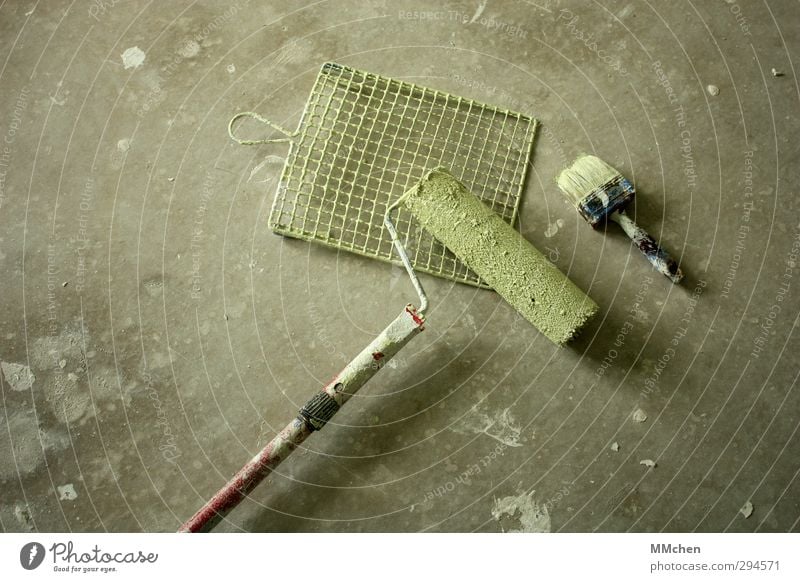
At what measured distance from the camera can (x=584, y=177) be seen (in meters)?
1.83

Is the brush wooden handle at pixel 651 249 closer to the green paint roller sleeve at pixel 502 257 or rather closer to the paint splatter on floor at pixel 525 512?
the green paint roller sleeve at pixel 502 257

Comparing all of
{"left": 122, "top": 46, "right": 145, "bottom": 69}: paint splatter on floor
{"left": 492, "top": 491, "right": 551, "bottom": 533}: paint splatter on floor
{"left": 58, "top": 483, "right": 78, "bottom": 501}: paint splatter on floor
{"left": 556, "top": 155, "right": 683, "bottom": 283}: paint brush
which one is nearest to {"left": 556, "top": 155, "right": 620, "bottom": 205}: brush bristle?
{"left": 556, "top": 155, "right": 683, "bottom": 283}: paint brush

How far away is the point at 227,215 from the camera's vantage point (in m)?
1.93

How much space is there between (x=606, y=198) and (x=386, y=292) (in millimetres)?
727

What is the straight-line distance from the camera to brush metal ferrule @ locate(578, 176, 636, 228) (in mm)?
1788

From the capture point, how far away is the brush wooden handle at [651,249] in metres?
1.81

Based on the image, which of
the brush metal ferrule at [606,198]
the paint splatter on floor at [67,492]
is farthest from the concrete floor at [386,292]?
the brush metal ferrule at [606,198]

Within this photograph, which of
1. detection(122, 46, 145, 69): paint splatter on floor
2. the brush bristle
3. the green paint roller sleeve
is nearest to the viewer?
the green paint roller sleeve

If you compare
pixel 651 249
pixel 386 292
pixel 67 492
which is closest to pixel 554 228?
pixel 651 249

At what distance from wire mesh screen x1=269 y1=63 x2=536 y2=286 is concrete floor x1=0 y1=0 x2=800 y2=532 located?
0.25 ft

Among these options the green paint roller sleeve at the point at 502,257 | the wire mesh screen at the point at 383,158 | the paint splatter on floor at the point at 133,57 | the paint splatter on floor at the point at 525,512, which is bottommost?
the paint splatter on floor at the point at 525,512

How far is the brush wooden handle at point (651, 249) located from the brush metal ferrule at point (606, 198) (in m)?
0.06

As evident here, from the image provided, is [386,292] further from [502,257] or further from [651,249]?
[651,249]

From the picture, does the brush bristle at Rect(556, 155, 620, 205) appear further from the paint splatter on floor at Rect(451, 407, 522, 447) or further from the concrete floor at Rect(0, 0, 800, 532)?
the paint splatter on floor at Rect(451, 407, 522, 447)
